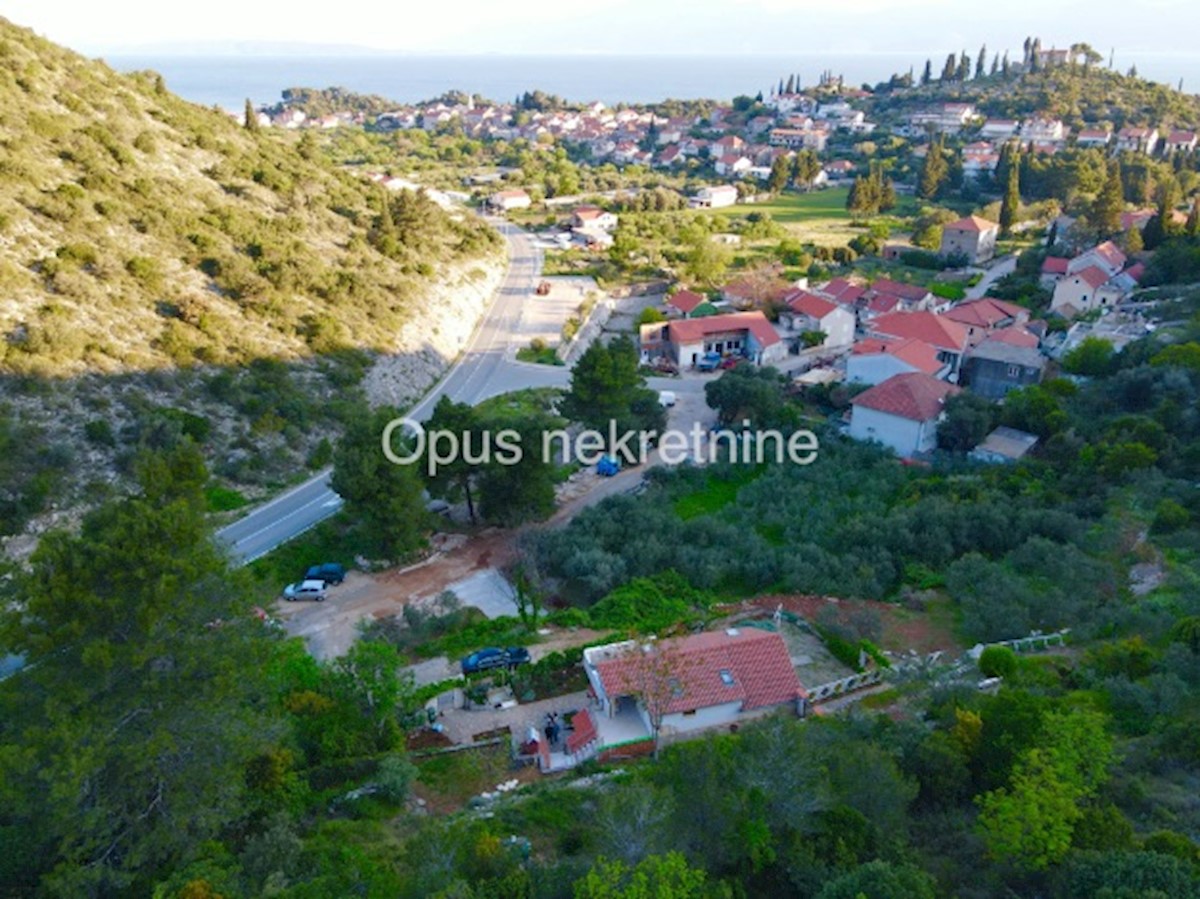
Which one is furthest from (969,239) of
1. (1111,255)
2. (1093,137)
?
(1093,137)

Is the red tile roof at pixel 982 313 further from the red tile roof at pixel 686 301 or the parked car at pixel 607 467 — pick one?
the parked car at pixel 607 467

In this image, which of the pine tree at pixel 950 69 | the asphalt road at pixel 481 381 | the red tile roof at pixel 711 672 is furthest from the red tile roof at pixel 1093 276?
the pine tree at pixel 950 69

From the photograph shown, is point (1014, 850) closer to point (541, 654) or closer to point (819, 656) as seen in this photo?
point (819, 656)

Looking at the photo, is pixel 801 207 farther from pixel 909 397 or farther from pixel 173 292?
pixel 173 292

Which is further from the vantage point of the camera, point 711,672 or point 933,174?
point 933,174

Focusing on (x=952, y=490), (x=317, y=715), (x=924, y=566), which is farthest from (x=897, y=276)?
(x=317, y=715)

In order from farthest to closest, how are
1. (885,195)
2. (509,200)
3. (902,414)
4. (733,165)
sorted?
(733,165) → (509,200) → (885,195) → (902,414)
